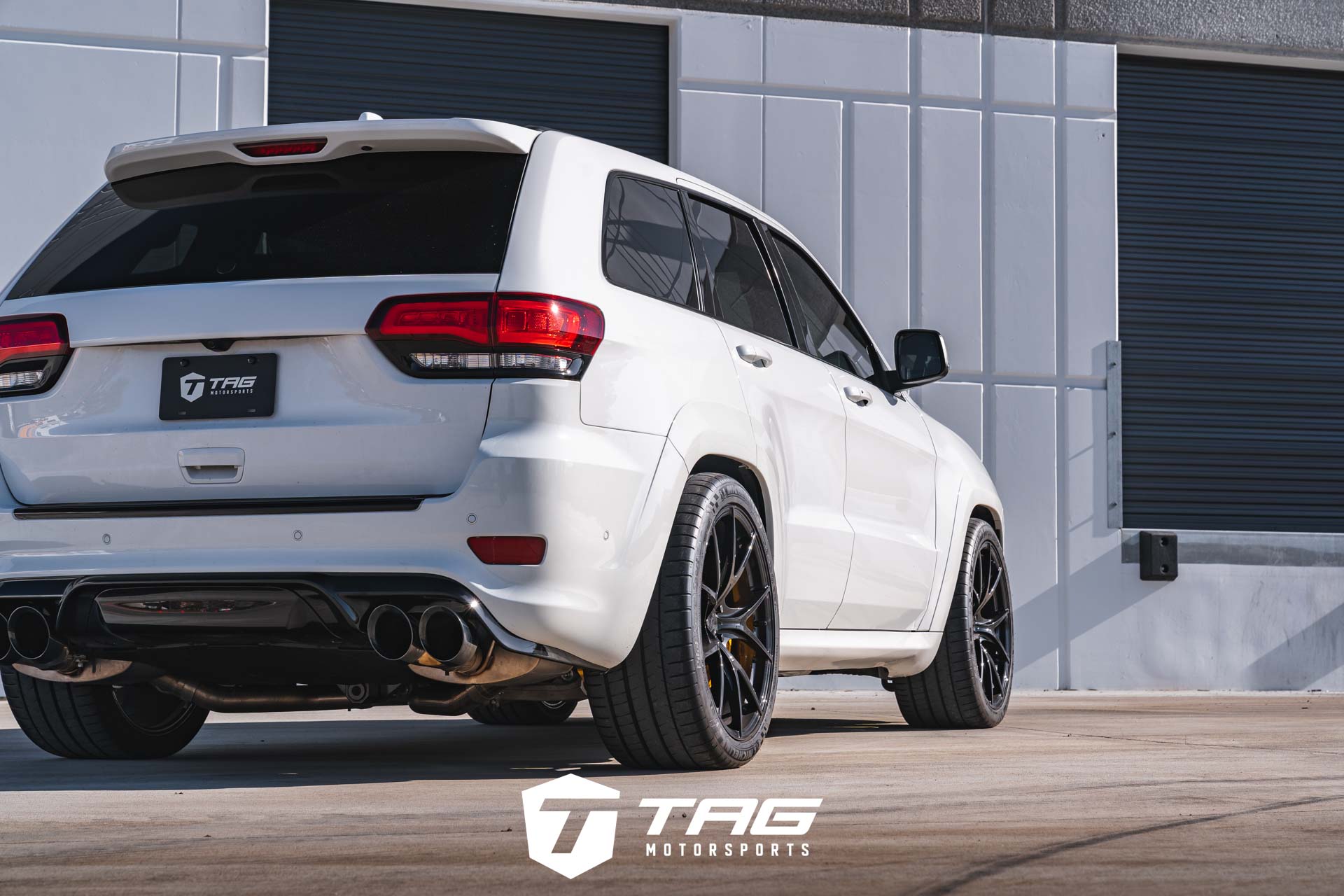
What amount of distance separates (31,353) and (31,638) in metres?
0.74

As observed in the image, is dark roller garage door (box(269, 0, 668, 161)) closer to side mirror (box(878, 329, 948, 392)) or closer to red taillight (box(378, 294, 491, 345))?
side mirror (box(878, 329, 948, 392))

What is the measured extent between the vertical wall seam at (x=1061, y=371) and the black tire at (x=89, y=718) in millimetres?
7564

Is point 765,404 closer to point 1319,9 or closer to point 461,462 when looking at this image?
point 461,462

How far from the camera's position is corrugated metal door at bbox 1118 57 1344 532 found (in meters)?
11.9

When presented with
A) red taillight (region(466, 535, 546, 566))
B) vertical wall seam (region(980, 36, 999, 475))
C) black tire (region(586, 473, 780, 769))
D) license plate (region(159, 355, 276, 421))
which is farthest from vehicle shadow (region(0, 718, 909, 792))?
vertical wall seam (region(980, 36, 999, 475))

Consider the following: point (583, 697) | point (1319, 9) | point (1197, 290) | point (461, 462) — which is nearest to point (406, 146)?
point (461, 462)

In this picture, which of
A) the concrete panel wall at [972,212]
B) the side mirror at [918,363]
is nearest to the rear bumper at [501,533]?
the side mirror at [918,363]

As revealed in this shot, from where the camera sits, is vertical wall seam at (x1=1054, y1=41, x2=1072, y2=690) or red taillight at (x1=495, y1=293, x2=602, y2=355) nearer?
red taillight at (x1=495, y1=293, x2=602, y2=355)

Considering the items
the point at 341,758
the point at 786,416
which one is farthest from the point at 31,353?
the point at 786,416

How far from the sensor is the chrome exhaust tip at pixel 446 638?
3.78 meters

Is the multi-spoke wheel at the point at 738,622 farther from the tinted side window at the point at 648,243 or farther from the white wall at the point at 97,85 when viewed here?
the white wall at the point at 97,85

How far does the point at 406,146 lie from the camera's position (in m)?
4.26

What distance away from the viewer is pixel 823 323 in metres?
5.84

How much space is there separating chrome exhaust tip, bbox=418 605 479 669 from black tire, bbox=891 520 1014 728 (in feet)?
10.2
